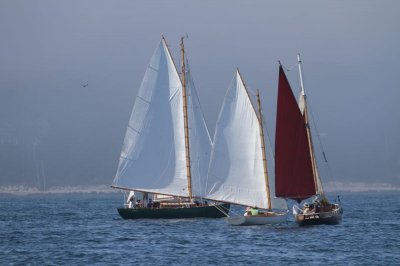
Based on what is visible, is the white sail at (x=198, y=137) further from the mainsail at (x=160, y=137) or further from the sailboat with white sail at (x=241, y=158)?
the sailboat with white sail at (x=241, y=158)

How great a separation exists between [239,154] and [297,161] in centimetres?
566

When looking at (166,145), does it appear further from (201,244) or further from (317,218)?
(201,244)

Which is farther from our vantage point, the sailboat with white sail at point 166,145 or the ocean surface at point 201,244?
the sailboat with white sail at point 166,145

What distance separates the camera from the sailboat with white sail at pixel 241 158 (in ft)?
303

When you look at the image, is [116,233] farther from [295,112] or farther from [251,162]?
A: [295,112]

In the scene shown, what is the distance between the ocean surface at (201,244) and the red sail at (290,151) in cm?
362

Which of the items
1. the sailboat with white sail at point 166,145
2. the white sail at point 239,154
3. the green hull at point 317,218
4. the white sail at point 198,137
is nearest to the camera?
the green hull at point 317,218

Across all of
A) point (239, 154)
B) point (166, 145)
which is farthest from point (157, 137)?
point (239, 154)

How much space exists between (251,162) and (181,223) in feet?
41.3

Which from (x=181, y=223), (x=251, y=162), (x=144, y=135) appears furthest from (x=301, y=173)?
(x=144, y=135)

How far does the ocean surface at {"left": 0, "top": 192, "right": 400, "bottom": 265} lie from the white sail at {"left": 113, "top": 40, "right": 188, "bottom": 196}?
526cm

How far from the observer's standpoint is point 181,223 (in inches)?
4021

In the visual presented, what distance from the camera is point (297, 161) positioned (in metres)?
91.3


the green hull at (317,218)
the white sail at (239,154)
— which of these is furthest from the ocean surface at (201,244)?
the white sail at (239,154)
